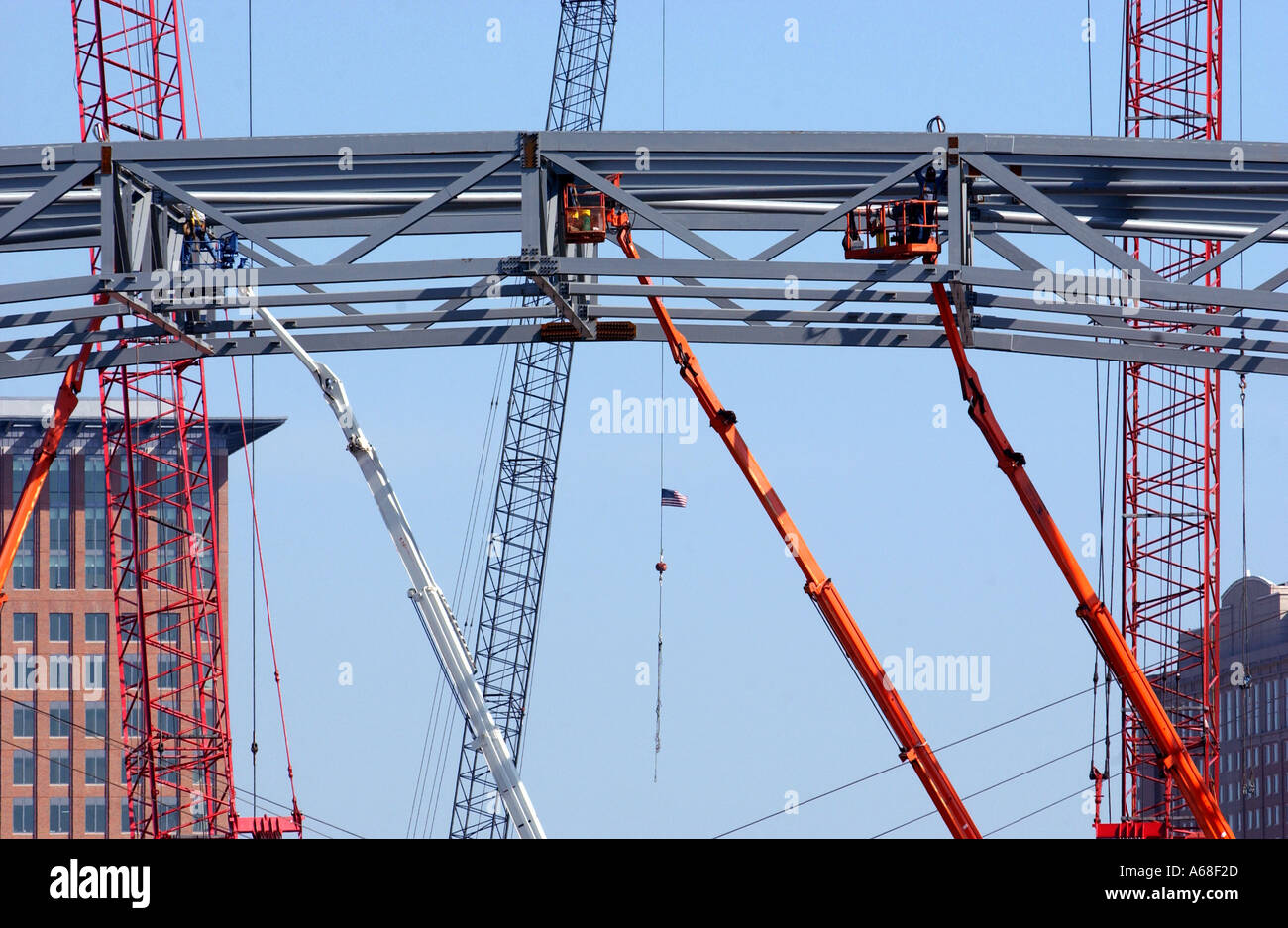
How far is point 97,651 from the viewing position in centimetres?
13700

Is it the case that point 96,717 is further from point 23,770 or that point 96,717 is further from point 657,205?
point 657,205

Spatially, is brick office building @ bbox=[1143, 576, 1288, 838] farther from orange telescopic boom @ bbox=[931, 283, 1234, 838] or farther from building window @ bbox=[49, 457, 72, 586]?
orange telescopic boom @ bbox=[931, 283, 1234, 838]

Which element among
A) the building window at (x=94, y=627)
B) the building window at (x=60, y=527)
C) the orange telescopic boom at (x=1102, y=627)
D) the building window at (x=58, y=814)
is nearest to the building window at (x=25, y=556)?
the building window at (x=60, y=527)

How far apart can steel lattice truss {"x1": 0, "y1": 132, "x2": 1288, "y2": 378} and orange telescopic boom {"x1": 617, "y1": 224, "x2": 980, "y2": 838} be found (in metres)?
7.99

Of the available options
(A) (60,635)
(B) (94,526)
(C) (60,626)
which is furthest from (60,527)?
(A) (60,635)

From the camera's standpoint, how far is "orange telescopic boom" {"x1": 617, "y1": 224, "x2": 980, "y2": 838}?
110 ft

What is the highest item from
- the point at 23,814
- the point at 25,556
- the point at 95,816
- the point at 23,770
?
the point at 25,556

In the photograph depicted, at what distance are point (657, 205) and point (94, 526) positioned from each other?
11804 centimetres

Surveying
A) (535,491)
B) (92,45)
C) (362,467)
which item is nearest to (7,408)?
(535,491)

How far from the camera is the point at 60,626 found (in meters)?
136

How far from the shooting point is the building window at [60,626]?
135500 mm

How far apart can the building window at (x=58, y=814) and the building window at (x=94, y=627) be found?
450 inches
